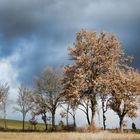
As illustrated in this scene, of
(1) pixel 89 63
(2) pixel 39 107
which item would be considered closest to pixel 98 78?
(1) pixel 89 63

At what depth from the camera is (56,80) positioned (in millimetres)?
103312

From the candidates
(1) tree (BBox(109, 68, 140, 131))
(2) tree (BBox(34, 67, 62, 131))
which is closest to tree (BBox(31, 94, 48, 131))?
(2) tree (BBox(34, 67, 62, 131))

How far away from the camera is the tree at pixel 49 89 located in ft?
339

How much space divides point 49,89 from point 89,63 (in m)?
25.8

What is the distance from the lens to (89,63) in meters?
79.8

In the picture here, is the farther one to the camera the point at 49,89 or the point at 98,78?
the point at 49,89

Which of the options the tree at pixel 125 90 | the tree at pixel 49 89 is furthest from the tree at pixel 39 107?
the tree at pixel 125 90

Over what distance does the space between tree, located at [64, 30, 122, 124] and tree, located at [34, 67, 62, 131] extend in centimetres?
2284

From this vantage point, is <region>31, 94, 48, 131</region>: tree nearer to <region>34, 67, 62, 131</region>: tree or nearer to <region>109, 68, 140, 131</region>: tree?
<region>34, 67, 62, 131</region>: tree

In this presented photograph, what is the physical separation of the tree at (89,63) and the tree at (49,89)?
74.9 ft

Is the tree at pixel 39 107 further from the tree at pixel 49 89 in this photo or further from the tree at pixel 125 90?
the tree at pixel 125 90

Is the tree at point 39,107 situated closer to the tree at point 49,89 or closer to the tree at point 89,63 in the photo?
the tree at point 49,89

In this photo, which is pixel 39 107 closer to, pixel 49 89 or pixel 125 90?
pixel 49 89

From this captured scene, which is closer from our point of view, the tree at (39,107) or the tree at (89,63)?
the tree at (89,63)
